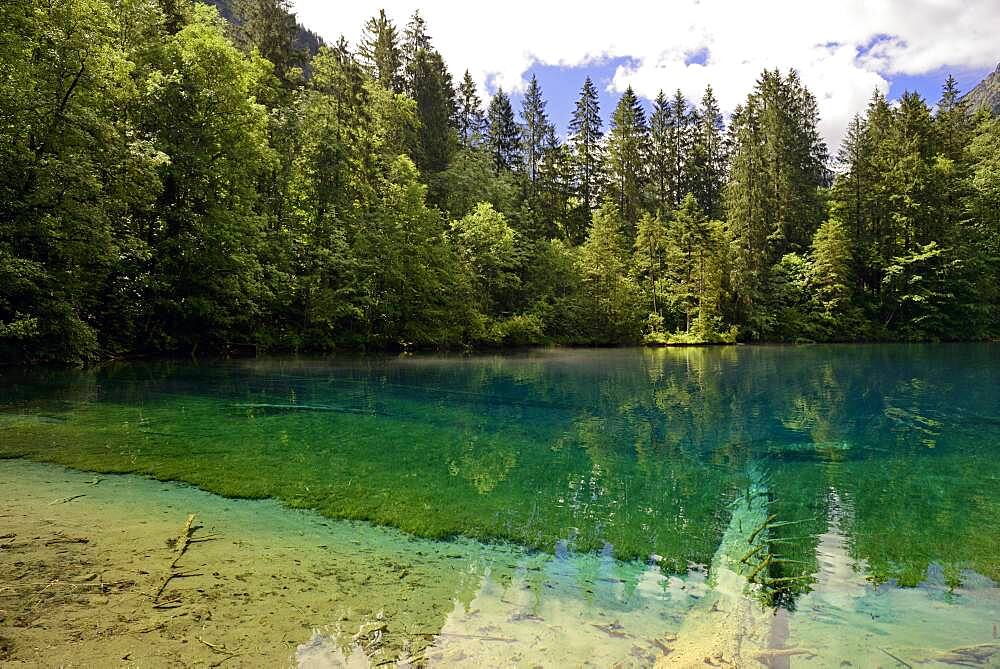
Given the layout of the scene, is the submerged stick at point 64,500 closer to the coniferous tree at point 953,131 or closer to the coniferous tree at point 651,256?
the coniferous tree at point 651,256

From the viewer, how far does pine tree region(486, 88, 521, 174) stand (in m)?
55.0

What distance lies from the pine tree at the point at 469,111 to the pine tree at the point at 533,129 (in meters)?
4.97

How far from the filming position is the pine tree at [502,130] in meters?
55.0

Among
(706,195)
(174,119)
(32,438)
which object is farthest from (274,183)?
(706,195)

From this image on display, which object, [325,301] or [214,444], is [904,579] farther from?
[325,301]

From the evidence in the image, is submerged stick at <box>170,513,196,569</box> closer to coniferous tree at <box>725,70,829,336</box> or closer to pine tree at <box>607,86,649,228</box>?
coniferous tree at <box>725,70,829,336</box>

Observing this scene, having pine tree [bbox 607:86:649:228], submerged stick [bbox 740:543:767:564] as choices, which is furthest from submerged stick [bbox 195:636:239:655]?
pine tree [bbox 607:86:649:228]

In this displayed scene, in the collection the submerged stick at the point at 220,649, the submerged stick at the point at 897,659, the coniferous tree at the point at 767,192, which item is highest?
the coniferous tree at the point at 767,192

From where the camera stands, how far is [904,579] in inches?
189

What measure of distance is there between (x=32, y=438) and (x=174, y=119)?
19.1m

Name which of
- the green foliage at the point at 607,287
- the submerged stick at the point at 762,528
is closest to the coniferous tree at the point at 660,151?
the green foliage at the point at 607,287

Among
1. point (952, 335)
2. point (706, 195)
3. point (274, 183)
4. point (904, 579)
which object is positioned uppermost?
point (706, 195)

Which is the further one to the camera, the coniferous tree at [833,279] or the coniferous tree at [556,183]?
the coniferous tree at [556,183]

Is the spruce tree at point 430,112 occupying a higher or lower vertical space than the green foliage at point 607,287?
higher
